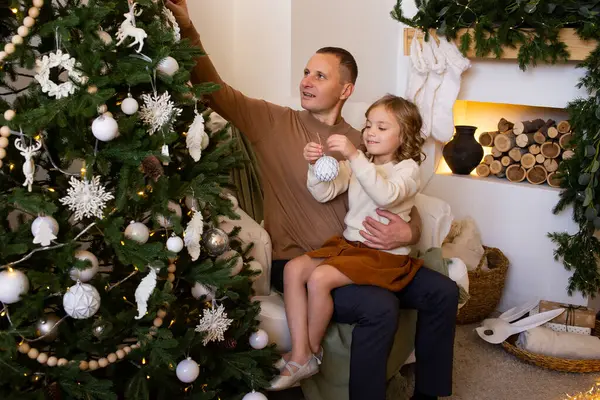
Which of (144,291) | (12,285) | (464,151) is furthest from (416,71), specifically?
(12,285)

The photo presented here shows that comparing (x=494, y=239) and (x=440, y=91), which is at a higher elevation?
(x=440, y=91)

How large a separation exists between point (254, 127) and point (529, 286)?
1.78 meters

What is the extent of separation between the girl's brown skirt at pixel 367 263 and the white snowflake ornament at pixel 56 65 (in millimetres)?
1015

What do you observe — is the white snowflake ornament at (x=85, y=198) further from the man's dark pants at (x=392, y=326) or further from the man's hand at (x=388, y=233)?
the man's hand at (x=388, y=233)

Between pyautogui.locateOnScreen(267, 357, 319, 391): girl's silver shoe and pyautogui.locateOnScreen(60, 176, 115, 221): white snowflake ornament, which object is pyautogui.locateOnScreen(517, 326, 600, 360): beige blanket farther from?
pyautogui.locateOnScreen(60, 176, 115, 221): white snowflake ornament

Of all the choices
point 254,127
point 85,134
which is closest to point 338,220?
point 254,127

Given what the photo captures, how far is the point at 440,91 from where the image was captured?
3.59m

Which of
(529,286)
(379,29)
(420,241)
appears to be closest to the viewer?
(420,241)

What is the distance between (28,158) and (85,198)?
157mm

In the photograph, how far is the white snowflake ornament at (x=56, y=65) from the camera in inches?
62.8

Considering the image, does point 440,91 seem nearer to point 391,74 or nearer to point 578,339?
point 391,74

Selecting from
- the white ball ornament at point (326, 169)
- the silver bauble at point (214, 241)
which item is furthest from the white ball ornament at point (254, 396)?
the white ball ornament at point (326, 169)

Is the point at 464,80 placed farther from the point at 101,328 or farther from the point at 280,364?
the point at 101,328

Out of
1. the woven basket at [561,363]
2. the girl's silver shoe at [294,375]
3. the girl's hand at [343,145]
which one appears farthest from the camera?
the woven basket at [561,363]
